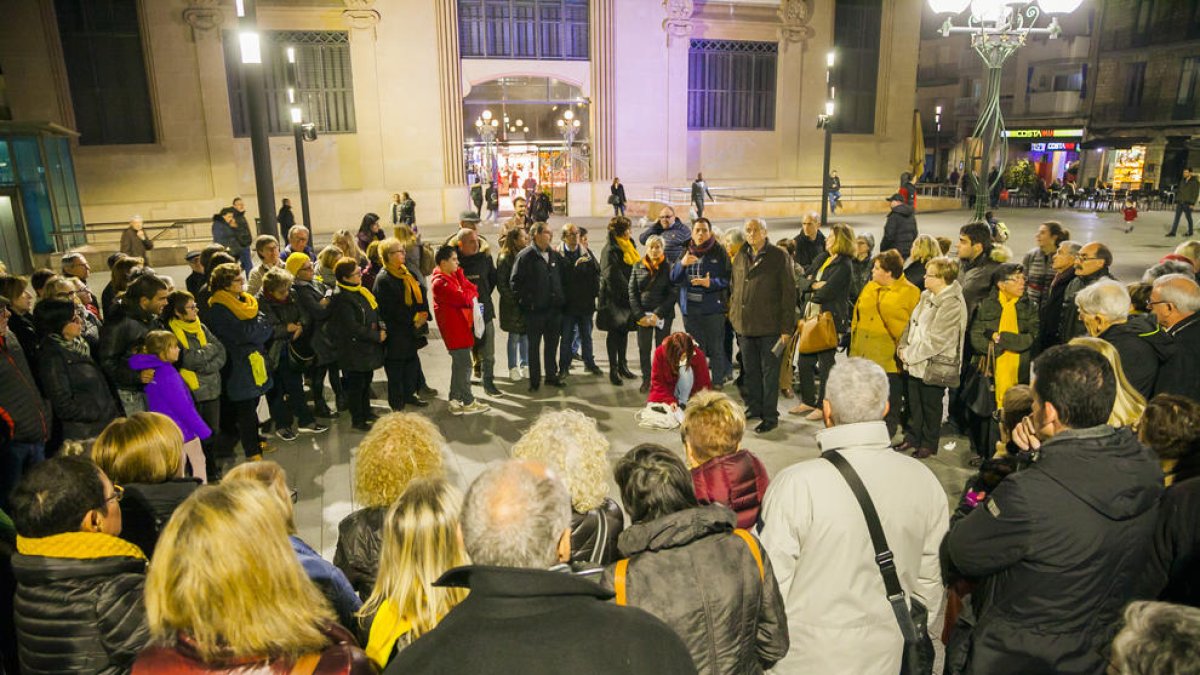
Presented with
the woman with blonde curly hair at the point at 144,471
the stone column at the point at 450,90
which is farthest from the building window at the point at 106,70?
the woman with blonde curly hair at the point at 144,471

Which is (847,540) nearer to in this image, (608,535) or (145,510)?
(608,535)

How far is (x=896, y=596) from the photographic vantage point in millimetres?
2586

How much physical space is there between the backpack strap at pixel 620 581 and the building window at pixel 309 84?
77.7ft

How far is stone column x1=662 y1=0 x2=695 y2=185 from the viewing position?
26.5 meters

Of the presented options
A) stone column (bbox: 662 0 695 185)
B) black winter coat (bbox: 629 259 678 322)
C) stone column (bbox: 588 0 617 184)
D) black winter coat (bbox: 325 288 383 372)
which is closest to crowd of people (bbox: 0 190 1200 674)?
black winter coat (bbox: 325 288 383 372)

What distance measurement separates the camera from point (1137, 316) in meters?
4.63

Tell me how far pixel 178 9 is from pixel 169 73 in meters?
1.82

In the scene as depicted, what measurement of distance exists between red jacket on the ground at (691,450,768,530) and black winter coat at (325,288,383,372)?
4.29 metres

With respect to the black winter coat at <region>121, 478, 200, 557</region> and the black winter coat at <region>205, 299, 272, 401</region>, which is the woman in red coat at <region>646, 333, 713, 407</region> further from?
the black winter coat at <region>121, 478, 200, 557</region>

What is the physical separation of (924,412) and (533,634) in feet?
18.1

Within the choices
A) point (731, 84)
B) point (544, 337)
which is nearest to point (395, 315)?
point (544, 337)

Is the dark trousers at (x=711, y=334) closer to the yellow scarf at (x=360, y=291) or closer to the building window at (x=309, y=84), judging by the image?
the yellow scarf at (x=360, y=291)

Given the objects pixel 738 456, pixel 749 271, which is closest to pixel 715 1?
pixel 749 271

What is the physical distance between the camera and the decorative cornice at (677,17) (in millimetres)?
26344
